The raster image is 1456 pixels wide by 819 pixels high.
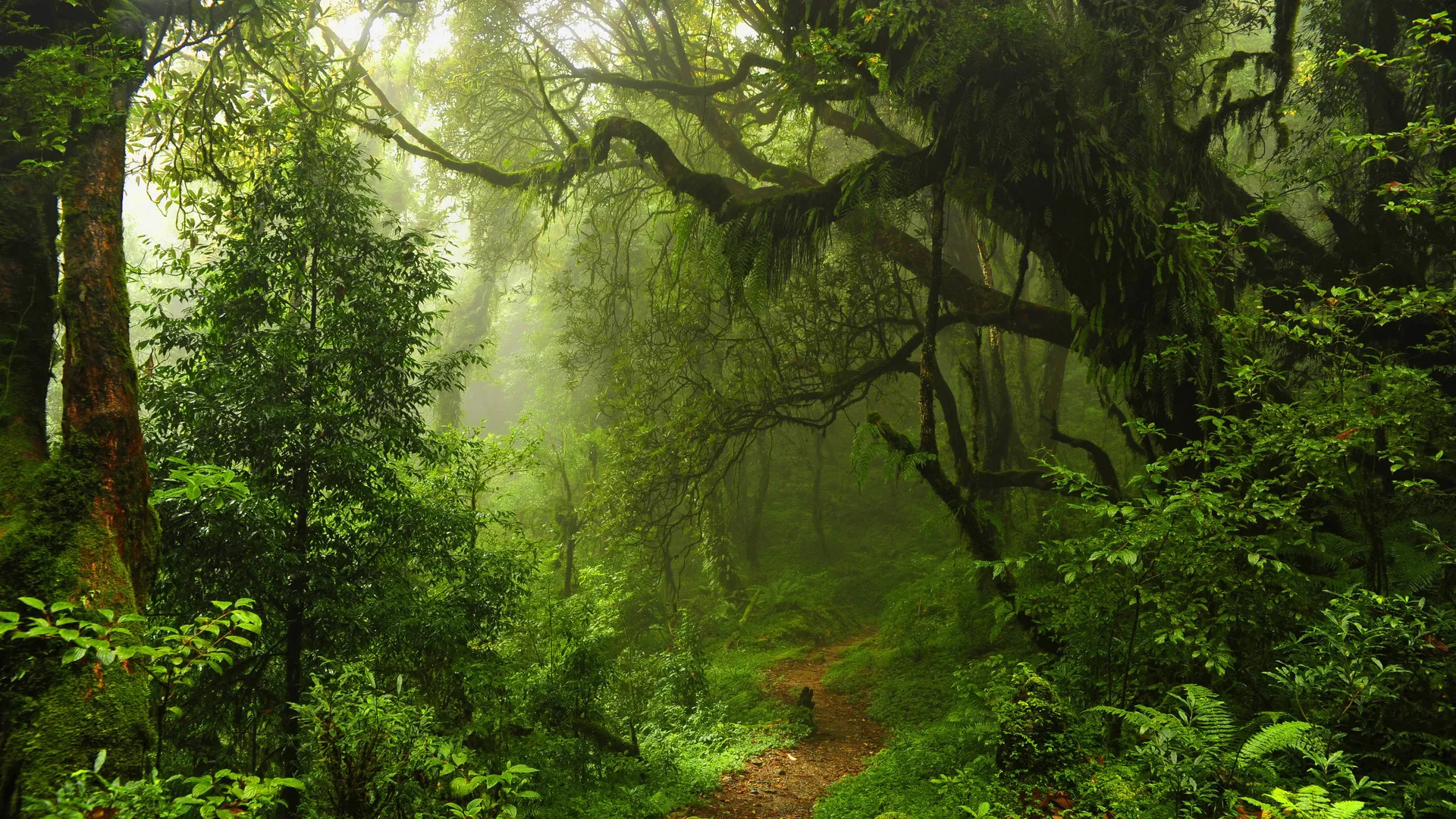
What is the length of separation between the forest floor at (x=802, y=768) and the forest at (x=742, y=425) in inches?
3.0

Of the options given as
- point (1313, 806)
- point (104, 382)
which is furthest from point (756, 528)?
point (1313, 806)

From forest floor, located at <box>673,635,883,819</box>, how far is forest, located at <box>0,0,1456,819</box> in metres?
0.08

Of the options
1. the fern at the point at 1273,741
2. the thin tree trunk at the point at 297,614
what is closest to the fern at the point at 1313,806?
the fern at the point at 1273,741

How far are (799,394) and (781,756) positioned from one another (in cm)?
432

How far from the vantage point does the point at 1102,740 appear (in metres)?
4.35

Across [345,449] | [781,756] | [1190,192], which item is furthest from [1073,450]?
[345,449]

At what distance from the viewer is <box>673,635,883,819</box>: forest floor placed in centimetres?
658

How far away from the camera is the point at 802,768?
7.82 meters

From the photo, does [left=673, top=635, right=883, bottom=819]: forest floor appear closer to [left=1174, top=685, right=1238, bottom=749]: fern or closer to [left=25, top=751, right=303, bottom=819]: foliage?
[left=1174, top=685, right=1238, bottom=749]: fern

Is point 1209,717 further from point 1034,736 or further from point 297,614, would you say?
point 297,614

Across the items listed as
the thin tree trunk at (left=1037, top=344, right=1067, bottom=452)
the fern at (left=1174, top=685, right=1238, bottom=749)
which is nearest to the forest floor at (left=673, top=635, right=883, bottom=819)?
the fern at (left=1174, top=685, right=1238, bottom=749)

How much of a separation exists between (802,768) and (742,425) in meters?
4.14

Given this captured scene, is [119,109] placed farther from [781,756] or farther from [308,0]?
[781,756]

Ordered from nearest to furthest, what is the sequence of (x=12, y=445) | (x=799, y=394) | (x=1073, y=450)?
1. (x=12, y=445)
2. (x=799, y=394)
3. (x=1073, y=450)
